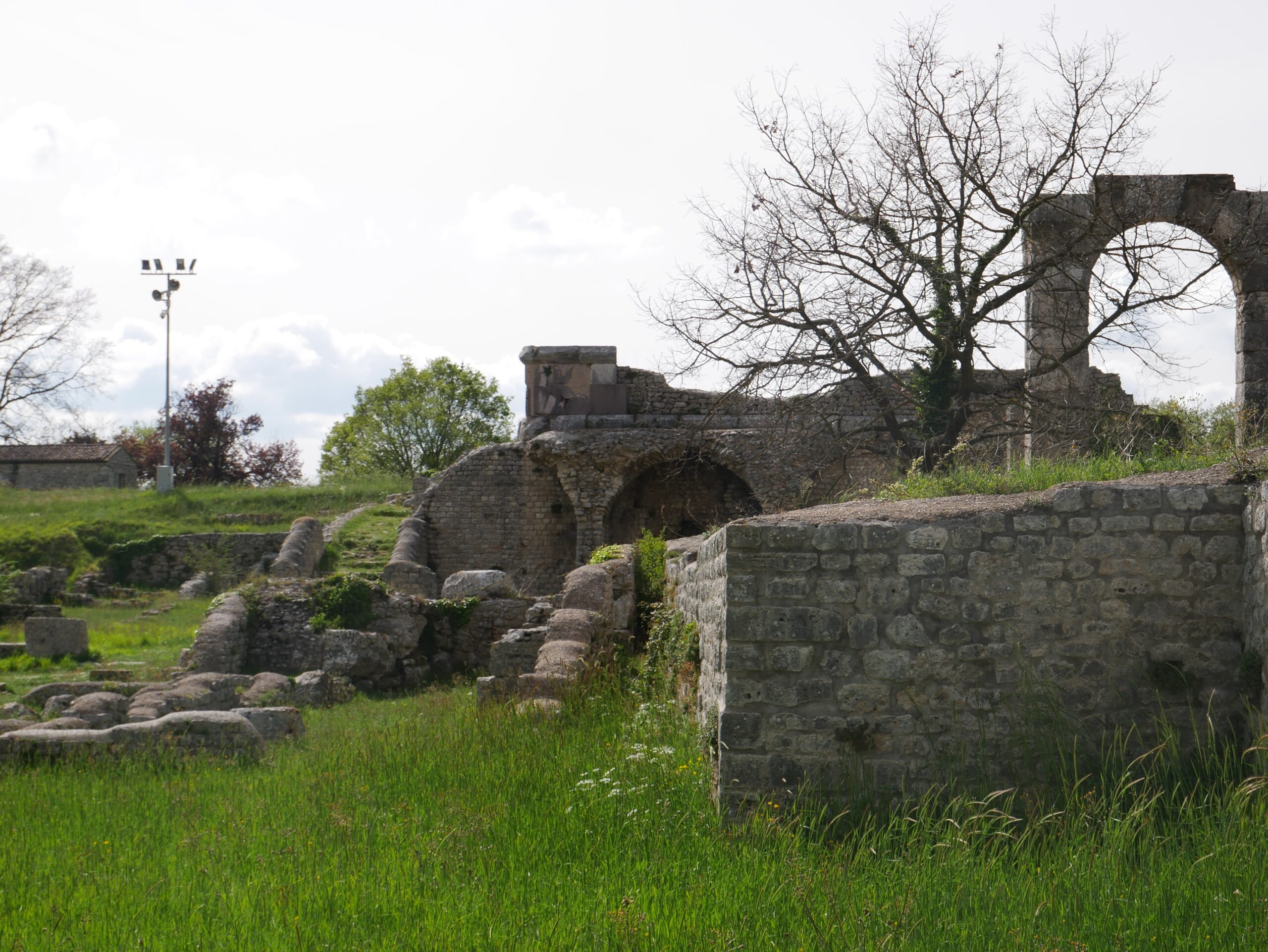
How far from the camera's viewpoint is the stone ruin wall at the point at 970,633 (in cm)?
556

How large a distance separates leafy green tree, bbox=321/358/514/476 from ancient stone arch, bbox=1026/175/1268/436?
3644 cm

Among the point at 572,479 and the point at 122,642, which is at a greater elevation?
the point at 572,479

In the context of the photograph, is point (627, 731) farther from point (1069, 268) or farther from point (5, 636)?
point (5, 636)

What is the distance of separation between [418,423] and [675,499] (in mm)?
27282

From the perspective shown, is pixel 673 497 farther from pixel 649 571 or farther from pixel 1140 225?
pixel 1140 225

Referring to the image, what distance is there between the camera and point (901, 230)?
1288 centimetres

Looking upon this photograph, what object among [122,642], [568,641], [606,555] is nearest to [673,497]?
[606,555]

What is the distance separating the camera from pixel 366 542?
79.3 feet

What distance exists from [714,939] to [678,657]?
4.17 m

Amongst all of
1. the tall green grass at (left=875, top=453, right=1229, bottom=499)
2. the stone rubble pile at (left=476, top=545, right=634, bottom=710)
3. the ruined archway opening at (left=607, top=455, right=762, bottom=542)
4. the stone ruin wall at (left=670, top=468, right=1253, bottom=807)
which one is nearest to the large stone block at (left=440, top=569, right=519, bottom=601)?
the stone rubble pile at (left=476, top=545, right=634, bottom=710)

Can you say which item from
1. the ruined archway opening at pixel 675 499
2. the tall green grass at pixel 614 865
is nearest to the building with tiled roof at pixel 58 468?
the ruined archway opening at pixel 675 499

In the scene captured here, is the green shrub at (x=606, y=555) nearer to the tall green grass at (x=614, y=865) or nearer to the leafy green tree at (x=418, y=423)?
the tall green grass at (x=614, y=865)

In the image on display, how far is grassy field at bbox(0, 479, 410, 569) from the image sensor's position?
24.5 metres

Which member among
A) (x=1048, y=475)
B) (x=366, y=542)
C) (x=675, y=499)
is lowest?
(x=366, y=542)
